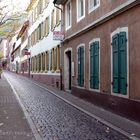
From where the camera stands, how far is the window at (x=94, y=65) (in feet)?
55.5

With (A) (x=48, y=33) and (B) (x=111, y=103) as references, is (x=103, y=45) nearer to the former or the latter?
(B) (x=111, y=103)

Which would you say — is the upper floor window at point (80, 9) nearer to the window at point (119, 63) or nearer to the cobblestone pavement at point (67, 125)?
the window at point (119, 63)

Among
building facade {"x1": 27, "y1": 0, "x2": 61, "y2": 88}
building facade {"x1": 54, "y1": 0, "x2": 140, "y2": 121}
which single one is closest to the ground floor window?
building facade {"x1": 54, "y1": 0, "x2": 140, "y2": 121}

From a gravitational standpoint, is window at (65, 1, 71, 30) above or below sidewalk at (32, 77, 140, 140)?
above

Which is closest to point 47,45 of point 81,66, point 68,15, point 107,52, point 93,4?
point 68,15

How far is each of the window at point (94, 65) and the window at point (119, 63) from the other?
2.37 meters

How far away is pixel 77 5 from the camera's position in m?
21.5

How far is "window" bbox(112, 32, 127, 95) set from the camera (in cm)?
1338

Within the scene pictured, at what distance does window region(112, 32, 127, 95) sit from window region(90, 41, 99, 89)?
2.37 m

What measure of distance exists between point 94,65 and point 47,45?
692 inches

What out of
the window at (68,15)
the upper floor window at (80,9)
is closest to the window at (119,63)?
the upper floor window at (80,9)

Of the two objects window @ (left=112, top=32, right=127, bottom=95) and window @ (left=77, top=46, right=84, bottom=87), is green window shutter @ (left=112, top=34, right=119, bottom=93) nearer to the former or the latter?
window @ (left=112, top=32, right=127, bottom=95)

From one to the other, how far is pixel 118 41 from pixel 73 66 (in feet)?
27.6

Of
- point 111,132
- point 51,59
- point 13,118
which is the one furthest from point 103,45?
point 51,59
